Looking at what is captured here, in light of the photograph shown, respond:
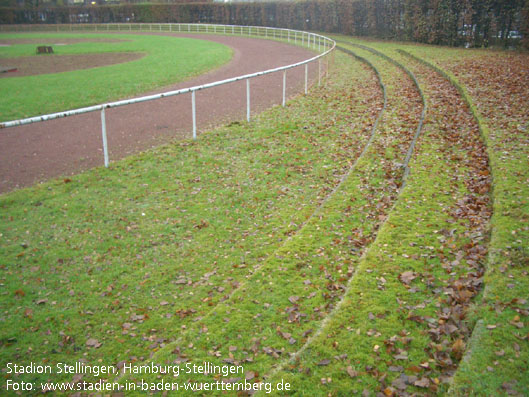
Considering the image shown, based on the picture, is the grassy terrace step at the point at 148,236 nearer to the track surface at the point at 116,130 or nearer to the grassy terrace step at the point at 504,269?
the track surface at the point at 116,130

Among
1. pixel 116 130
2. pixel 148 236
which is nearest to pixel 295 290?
pixel 148 236

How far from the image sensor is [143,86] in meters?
19.8

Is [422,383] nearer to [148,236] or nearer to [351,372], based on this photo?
[351,372]

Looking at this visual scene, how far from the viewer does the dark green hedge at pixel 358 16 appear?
1009 inches

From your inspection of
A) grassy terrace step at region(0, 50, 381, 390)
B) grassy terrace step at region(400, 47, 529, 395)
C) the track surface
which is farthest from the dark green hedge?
grassy terrace step at region(0, 50, 381, 390)

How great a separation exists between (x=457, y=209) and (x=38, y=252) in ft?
22.1

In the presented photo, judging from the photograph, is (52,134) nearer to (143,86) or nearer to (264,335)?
(143,86)

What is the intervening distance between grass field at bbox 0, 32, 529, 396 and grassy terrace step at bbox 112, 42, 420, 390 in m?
0.02

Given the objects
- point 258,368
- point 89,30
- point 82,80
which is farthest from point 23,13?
point 258,368

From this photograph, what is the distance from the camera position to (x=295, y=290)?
601 centimetres

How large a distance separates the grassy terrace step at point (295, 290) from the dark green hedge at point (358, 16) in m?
19.3

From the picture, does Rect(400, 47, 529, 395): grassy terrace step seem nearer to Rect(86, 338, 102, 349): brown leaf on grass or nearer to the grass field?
the grass field

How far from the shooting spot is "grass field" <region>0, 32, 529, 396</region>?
4.66 metres

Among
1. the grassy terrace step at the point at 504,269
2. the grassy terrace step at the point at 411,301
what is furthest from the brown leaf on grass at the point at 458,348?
the grassy terrace step at the point at 504,269
